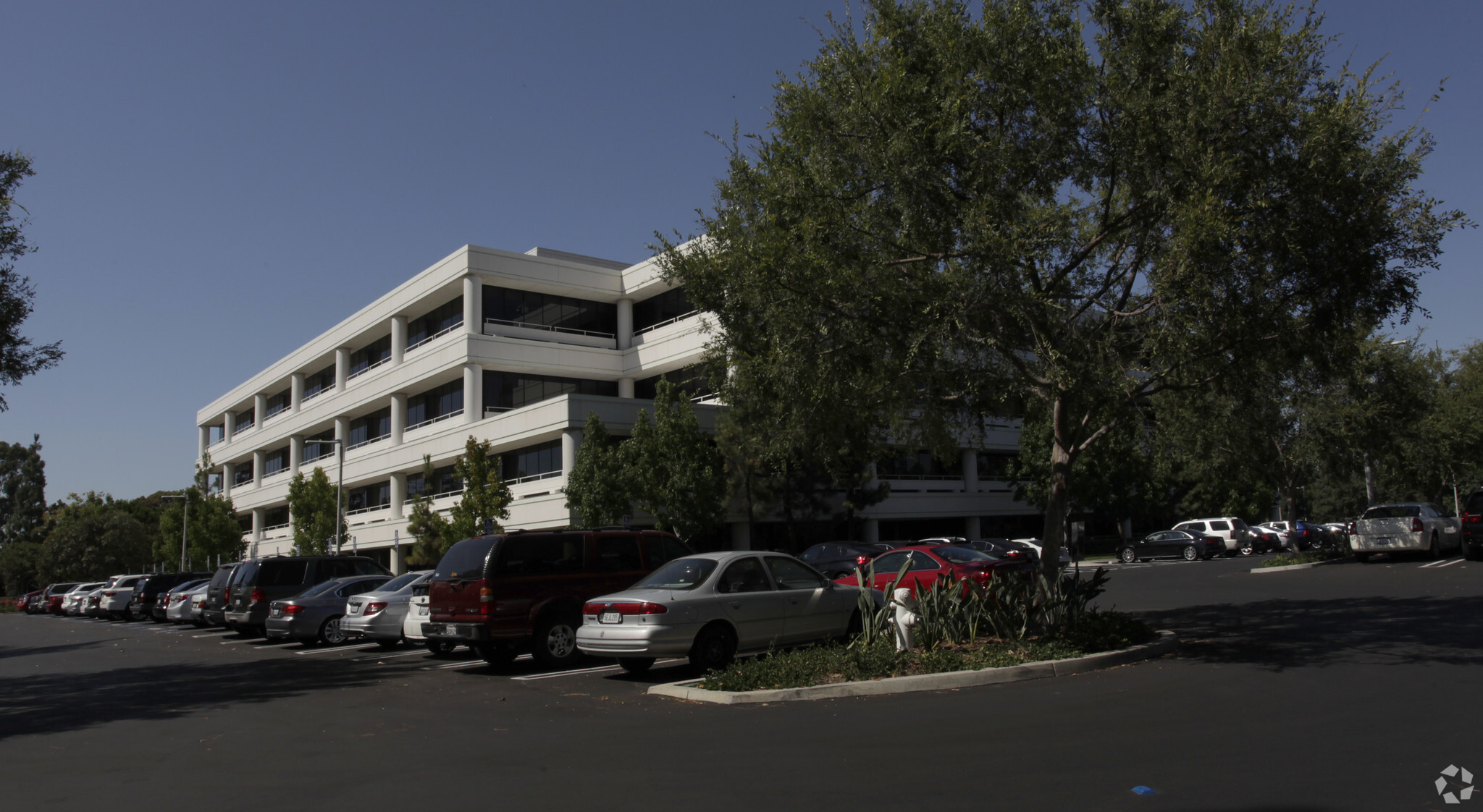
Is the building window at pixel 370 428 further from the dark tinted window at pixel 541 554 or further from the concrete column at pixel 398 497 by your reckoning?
the dark tinted window at pixel 541 554

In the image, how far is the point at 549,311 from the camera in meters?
46.1

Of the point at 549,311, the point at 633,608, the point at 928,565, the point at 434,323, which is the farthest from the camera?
the point at 434,323

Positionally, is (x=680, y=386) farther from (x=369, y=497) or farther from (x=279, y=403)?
(x=279, y=403)

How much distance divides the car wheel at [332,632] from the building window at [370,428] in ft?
108

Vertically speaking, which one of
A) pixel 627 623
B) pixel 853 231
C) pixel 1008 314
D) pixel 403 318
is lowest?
pixel 627 623

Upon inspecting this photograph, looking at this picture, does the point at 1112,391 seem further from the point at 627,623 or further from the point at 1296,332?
the point at 627,623

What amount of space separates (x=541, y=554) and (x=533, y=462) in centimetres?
2691

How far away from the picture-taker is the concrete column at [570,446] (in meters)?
36.5

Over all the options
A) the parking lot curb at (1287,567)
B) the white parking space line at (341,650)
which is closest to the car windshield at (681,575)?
the white parking space line at (341,650)

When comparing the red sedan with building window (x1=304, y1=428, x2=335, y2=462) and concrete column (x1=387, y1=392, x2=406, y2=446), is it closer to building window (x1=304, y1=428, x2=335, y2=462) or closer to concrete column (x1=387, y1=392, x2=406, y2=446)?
concrete column (x1=387, y1=392, x2=406, y2=446)

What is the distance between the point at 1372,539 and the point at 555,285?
32.5m

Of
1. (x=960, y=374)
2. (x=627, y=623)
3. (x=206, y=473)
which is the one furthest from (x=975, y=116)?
(x=206, y=473)

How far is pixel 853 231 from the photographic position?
11906 millimetres

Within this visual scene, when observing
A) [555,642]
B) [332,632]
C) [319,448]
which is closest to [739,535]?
[332,632]
